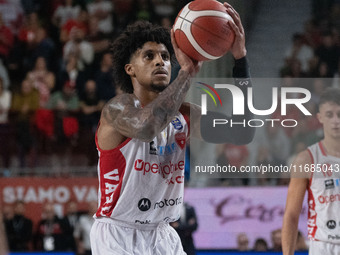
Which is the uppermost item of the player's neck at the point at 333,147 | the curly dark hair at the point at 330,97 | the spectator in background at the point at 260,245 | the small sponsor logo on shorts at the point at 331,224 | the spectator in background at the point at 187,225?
the curly dark hair at the point at 330,97

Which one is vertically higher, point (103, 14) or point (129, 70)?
point (103, 14)

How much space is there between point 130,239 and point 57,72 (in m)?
6.20

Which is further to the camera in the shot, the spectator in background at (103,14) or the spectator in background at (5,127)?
the spectator in background at (103,14)

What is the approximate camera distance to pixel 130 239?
3.91 metres

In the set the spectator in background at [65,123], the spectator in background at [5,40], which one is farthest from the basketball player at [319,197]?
the spectator in background at [5,40]

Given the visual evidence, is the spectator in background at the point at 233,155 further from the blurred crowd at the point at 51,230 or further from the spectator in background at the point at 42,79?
the spectator in background at the point at 42,79

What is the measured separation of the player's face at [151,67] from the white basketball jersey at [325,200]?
5.14 feet

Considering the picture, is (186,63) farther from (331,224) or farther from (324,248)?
(324,248)

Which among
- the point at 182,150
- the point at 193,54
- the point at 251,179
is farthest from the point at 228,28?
the point at 251,179

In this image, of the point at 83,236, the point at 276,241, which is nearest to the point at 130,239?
the point at 276,241

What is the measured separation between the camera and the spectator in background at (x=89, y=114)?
28.7 ft

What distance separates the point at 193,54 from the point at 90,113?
530 cm

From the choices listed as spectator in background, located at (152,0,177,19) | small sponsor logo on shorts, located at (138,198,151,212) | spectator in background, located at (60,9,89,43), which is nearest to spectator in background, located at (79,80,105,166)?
spectator in background, located at (60,9,89,43)

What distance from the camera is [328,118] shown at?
5.02 metres
